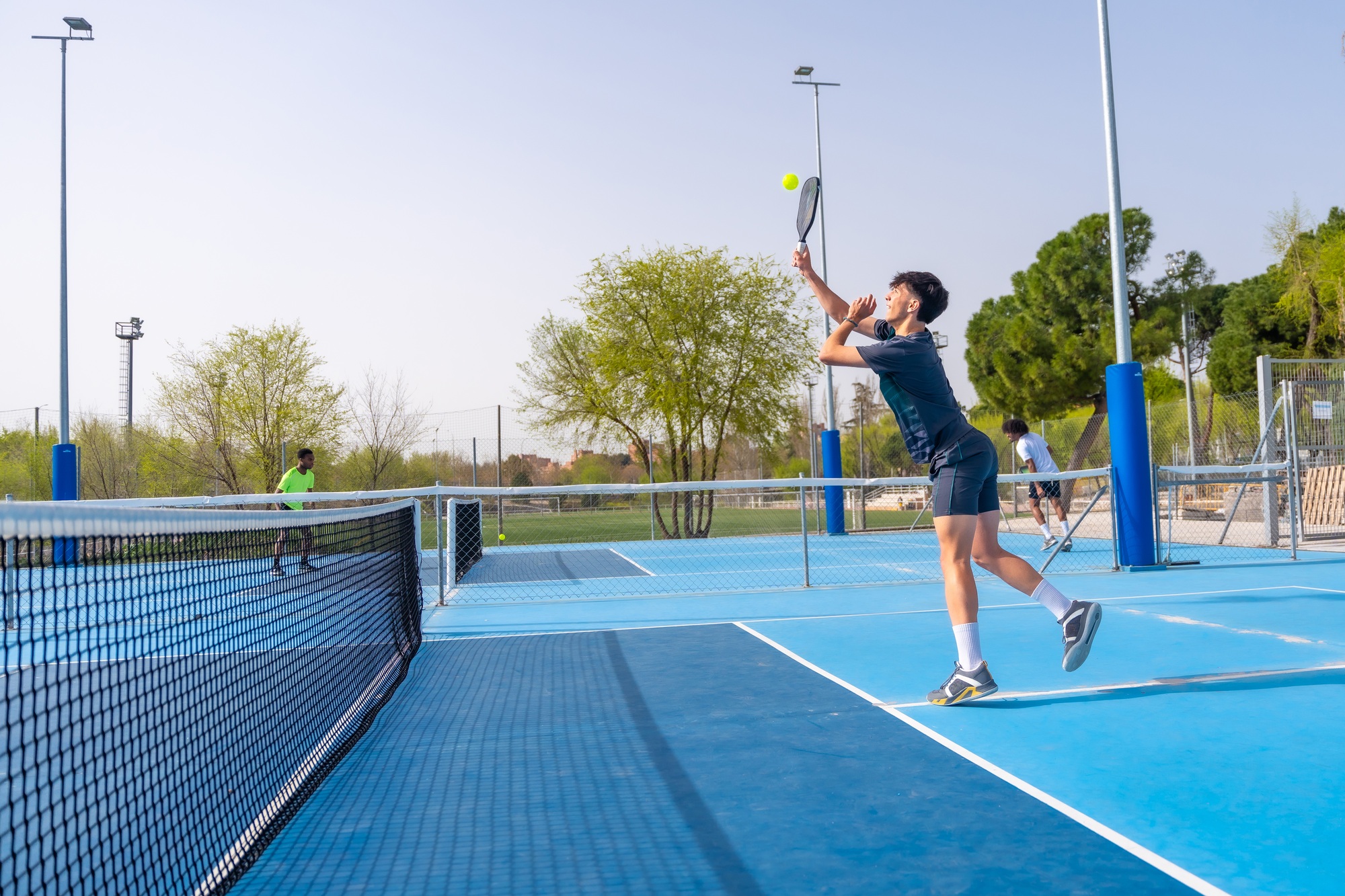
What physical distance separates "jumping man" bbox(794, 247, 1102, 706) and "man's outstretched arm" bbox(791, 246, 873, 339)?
1cm

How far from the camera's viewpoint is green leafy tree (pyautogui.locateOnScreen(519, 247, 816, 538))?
20.7 meters

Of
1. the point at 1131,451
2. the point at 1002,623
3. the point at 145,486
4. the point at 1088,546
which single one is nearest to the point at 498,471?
the point at 145,486

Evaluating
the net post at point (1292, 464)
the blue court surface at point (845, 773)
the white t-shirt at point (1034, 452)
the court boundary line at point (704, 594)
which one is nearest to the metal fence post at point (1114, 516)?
the court boundary line at point (704, 594)

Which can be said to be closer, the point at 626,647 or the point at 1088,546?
the point at 626,647

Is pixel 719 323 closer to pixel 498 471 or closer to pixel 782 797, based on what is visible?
pixel 498 471

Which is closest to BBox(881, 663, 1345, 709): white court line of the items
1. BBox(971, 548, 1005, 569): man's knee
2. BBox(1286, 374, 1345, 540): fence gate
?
BBox(971, 548, 1005, 569): man's knee

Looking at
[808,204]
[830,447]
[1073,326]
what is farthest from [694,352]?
[1073,326]

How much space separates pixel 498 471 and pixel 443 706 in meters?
14.5

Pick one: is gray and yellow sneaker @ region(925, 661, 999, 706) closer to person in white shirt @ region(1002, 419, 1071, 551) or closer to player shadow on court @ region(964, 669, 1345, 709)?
player shadow on court @ region(964, 669, 1345, 709)

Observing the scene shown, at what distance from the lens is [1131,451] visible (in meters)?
9.39

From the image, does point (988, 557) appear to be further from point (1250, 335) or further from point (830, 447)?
point (1250, 335)

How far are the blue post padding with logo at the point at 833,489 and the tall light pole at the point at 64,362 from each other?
13388mm

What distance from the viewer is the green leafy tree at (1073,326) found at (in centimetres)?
3550

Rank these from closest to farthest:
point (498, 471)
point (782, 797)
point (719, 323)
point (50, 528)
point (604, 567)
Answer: point (50, 528), point (782, 797), point (604, 567), point (498, 471), point (719, 323)
